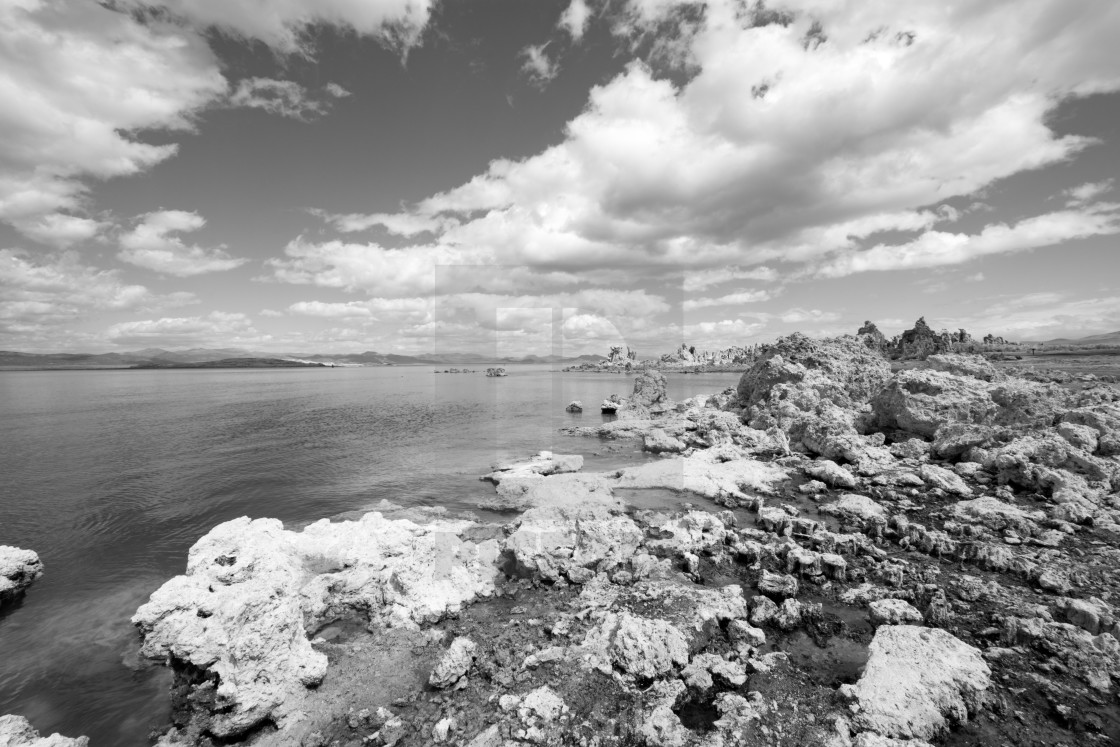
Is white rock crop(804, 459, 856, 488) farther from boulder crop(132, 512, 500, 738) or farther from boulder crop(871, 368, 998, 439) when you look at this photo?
boulder crop(132, 512, 500, 738)

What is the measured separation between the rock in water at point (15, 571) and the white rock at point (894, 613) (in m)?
29.5

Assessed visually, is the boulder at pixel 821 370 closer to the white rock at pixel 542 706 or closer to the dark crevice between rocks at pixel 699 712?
the dark crevice between rocks at pixel 699 712

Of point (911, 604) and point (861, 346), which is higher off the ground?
point (861, 346)

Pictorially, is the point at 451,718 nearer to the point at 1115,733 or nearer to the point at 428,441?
the point at 1115,733

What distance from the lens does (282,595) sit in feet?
38.5

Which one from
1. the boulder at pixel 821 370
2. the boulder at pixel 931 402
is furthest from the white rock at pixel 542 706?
the boulder at pixel 821 370

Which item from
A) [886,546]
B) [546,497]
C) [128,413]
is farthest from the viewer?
[128,413]

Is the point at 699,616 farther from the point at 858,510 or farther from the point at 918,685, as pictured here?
the point at 858,510

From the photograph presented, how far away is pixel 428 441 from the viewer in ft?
153

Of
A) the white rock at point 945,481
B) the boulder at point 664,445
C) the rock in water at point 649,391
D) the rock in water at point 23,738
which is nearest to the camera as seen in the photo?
the rock in water at point 23,738

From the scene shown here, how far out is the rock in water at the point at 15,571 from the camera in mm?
16078

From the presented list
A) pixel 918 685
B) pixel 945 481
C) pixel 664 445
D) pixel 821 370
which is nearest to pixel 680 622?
pixel 918 685

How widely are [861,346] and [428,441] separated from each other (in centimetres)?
5376

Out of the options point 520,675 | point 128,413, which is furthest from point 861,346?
point 128,413
